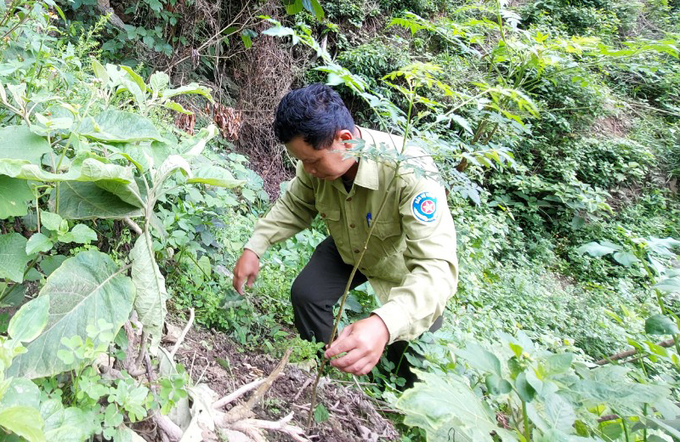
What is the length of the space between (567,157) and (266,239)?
7.61 meters

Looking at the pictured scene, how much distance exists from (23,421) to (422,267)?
1.34 metres

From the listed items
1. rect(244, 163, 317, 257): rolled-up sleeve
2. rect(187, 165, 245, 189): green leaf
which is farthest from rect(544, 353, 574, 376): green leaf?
rect(244, 163, 317, 257): rolled-up sleeve

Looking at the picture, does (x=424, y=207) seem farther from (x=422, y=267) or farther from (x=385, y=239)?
(x=385, y=239)

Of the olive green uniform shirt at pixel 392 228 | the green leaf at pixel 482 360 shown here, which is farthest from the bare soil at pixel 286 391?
the green leaf at pixel 482 360

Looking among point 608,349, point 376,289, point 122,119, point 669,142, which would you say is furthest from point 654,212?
point 122,119

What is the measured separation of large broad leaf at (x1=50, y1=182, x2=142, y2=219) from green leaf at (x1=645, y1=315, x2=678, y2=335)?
49.7 inches

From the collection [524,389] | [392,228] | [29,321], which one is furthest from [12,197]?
[392,228]

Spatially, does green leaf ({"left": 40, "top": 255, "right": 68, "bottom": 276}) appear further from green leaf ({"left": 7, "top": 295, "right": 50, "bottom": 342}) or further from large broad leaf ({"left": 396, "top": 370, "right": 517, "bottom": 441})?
large broad leaf ({"left": 396, "top": 370, "right": 517, "bottom": 441})

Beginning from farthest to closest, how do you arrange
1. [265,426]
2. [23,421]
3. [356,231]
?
1. [356,231]
2. [265,426]
3. [23,421]

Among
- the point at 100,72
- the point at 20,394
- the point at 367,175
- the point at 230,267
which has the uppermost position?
the point at 100,72

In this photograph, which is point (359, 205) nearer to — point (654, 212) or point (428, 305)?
point (428, 305)

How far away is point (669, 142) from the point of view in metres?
9.48

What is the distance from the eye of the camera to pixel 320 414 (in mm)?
1658

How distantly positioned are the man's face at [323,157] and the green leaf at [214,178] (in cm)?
82
